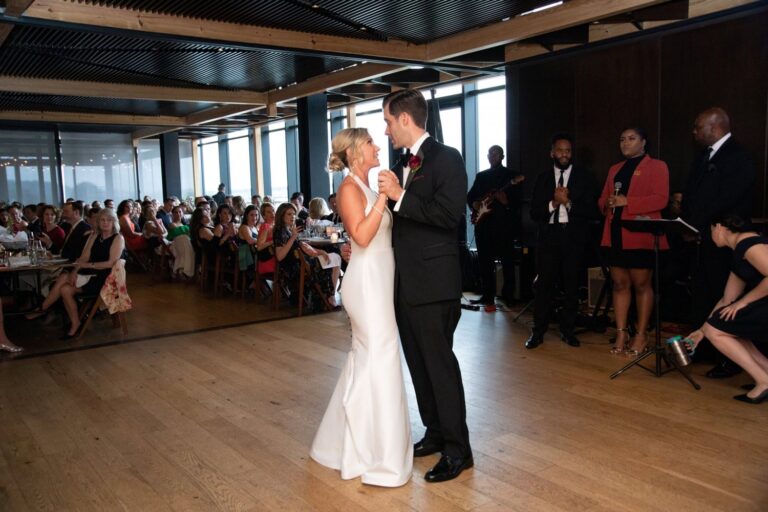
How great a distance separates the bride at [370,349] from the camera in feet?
10.1

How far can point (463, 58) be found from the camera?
7.99 m

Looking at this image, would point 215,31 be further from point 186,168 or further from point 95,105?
point 186,168

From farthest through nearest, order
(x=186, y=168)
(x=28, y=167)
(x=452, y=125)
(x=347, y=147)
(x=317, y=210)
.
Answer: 1. (x=186, y=168)
2. (x=28, y=167)
3. (x=452, y=125)
4. (x=317, y=210)
5. (x=347, y=147)

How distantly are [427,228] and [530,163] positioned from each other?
16.8 ft

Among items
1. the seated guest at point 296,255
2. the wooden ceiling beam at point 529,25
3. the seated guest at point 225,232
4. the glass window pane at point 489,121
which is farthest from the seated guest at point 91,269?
the glass window pane at point 489,121

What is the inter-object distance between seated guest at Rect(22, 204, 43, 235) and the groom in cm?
818

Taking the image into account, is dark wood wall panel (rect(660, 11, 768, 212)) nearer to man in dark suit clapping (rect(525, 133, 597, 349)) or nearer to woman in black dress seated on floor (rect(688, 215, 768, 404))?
man in dark suit clapping (rect(525, 133, 597, 349))

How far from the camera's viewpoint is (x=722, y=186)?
188 inches

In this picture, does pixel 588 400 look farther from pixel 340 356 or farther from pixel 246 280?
pixel 246 280

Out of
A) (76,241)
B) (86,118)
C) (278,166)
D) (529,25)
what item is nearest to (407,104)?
(529,25)

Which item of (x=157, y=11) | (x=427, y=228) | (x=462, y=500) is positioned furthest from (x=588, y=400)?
(x=157, y=11)

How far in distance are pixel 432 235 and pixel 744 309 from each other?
2396 mm

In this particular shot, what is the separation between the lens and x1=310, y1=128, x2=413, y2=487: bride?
3.09 meters

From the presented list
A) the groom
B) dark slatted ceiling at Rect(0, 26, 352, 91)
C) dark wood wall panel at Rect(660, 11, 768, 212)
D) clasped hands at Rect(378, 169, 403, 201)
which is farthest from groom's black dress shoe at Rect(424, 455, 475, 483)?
dark slatted ceiling at Rect(0, 26, 352, 91)
